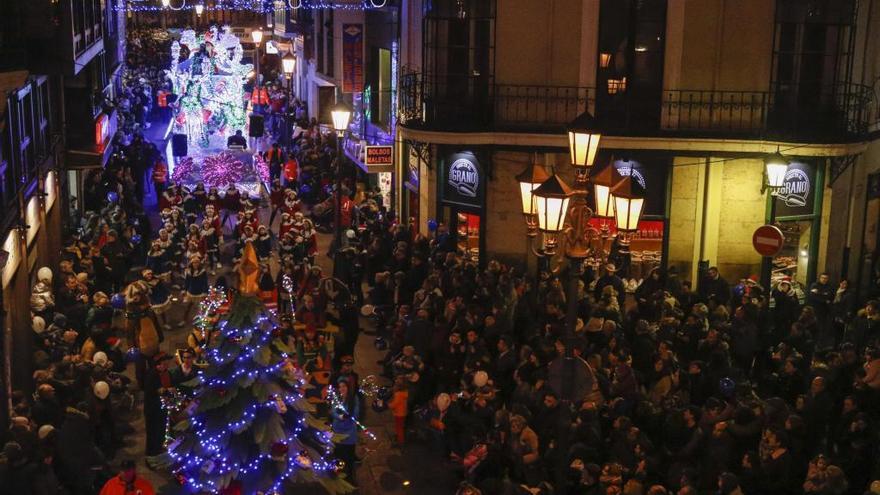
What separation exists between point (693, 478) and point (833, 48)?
41.8 feet

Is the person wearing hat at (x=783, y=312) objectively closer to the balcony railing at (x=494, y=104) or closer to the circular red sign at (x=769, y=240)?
the circular red sign at (x=769, y=240)

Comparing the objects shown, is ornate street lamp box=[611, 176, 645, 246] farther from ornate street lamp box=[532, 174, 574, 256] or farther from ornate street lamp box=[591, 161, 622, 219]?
Result: ornate street lamp box=[532, 174, 574, 256]

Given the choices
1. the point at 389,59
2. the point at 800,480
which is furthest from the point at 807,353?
the point at 389,59

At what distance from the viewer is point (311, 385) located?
49.9 ft

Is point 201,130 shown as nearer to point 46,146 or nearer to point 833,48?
point 46,146

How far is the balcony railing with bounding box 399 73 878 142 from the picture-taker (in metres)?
22.0

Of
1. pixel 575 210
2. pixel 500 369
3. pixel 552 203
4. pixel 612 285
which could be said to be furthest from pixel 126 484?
pixel 612 285

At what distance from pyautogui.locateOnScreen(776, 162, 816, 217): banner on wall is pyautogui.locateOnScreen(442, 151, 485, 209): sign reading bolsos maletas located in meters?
6.06

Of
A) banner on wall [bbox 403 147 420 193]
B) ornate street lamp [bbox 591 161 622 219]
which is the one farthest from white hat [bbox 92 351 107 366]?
banner on wall [bbox 403 147 420 193]

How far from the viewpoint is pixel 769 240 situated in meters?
19.1

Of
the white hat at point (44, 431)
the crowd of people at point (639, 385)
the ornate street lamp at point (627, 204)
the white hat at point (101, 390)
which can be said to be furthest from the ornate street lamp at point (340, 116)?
the ornate street lamp at point (627, 204)

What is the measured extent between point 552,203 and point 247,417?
4007mm

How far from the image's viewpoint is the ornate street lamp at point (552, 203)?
11.4 m

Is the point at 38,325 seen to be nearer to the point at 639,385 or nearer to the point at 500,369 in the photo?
the point at 500,369
